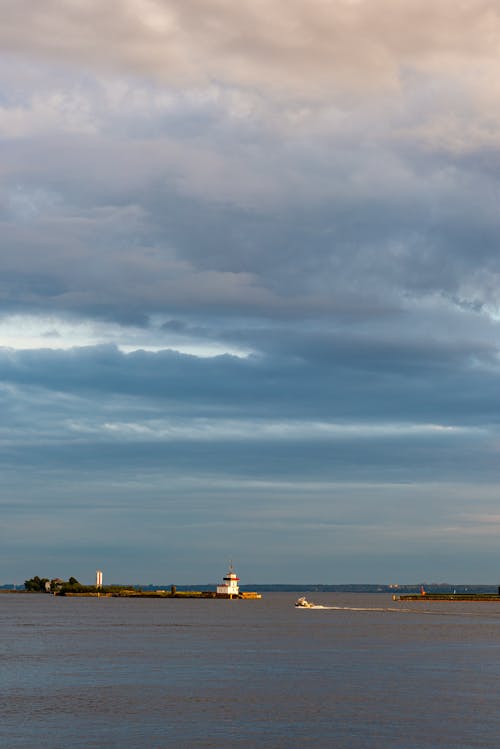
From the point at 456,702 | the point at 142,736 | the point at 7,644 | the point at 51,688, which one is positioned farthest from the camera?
the point at 7,644

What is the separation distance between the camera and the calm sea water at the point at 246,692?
167ft

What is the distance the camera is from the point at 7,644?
11025 cm

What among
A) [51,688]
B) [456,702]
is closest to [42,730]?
[51,688]

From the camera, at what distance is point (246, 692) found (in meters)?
67.8

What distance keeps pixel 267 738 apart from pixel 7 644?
65.9 m

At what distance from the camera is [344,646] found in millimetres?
110875

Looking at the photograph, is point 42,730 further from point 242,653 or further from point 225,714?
point 242,653

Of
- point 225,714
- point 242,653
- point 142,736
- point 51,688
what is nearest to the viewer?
point 142,736

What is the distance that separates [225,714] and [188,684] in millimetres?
14003

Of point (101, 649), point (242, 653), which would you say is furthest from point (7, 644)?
point (242, 653)

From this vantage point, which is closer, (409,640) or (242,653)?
(242,653)

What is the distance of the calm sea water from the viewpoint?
5103 centimetres

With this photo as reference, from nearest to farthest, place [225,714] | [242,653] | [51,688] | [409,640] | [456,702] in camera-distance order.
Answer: [225,714] → [456,702] → [51,688] → [242,653] → [409,640]

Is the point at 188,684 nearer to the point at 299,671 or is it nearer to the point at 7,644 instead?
the point at 299,671
